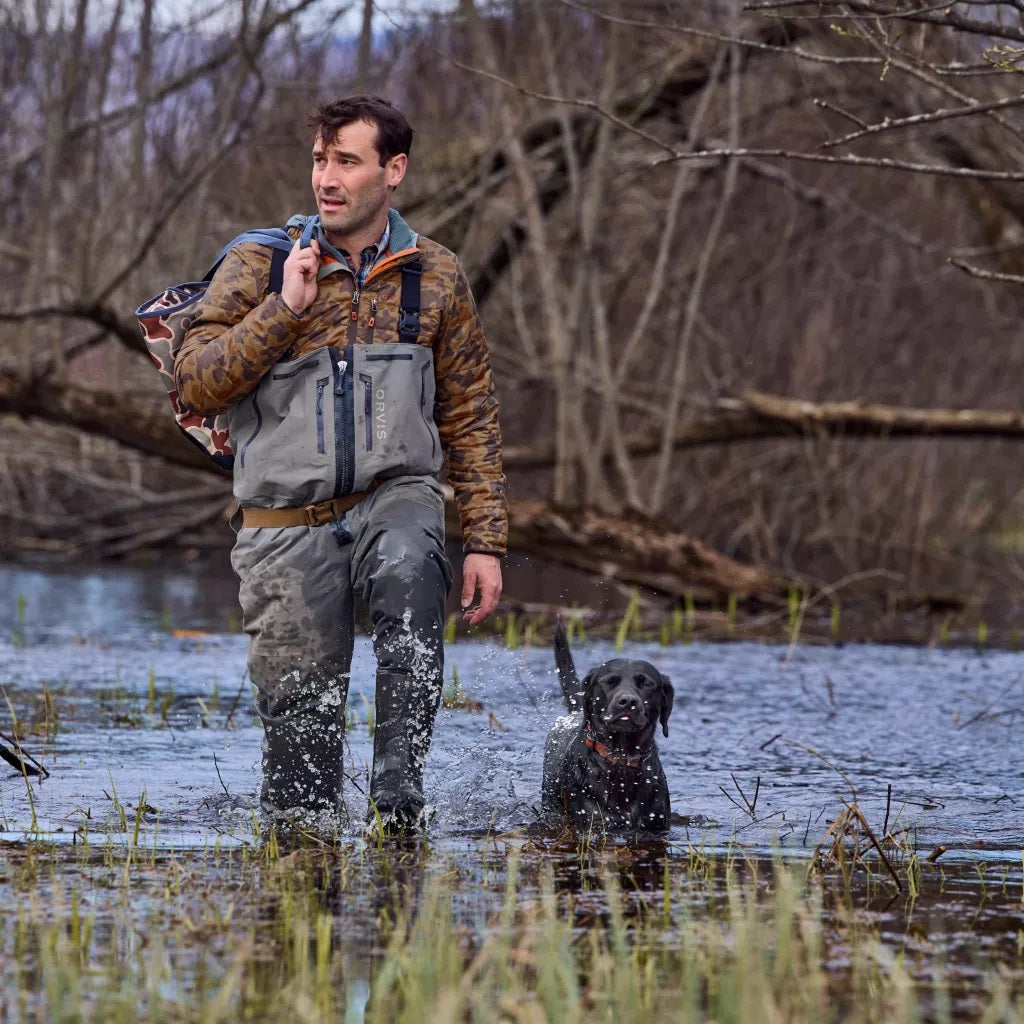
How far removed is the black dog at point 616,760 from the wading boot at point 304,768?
82 cm

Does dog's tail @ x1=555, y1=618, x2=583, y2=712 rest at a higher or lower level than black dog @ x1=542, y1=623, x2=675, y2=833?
higher

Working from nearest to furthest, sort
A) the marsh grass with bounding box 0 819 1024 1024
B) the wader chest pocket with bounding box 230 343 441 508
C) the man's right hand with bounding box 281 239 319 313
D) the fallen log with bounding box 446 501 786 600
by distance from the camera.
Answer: the marsh grass with bounding box 0 819 1024 1024
the man's right hand with bounding box 281 239 319 313
the wader chest pocket with bounding box 230 343 441 508
the fallen log with bounding box 446 501 786 600

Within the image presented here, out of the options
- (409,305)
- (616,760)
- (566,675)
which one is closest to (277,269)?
(409,305)

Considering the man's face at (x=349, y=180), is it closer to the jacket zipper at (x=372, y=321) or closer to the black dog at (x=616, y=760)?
the jacket zipper at (x=372, y=321)

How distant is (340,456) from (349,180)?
0.80 m

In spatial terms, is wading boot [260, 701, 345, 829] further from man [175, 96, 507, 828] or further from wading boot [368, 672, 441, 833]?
wading boot [368, 672, 441, 833]

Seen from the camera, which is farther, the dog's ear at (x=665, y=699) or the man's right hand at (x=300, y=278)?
the dog's ear at (x=665, y=699)

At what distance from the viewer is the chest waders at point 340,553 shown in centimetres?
496

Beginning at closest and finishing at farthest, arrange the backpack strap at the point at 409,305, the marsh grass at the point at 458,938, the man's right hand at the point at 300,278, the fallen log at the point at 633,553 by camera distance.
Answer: the marsh grass at the point at 458,938 → the man's right hand at the point at 300,278 → the backpack strap at the point at 409,305 → the fallen log at the point at 633,553

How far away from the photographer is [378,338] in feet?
16.5

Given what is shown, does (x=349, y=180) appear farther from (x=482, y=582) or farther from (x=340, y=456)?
(x=482, y=582)

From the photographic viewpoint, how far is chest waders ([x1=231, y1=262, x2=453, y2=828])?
4.96 meters

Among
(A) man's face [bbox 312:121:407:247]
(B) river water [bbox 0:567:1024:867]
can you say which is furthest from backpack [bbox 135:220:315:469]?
(B) river water [bbox 0:567:1024:867]

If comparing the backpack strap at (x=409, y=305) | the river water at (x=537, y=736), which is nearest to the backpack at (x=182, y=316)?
the backpack strap at (x=409, y=305)
